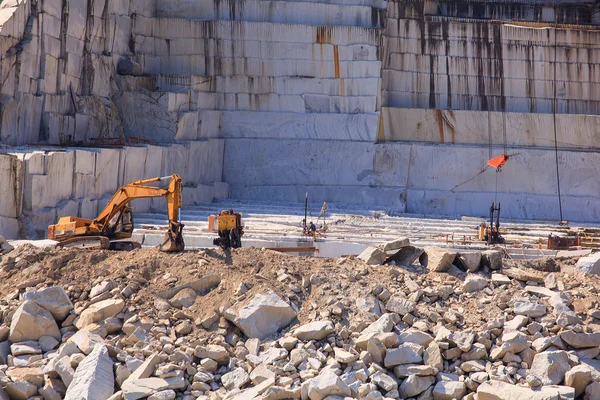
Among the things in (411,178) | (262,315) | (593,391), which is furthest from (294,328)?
(411,178)

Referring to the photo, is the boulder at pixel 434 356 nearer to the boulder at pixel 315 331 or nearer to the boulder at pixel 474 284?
the boulder at pixel 315 331

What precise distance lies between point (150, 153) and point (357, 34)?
31.1 feet

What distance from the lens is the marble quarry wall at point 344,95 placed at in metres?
31.3

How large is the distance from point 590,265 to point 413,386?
15.1 ft

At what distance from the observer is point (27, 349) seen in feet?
48.8

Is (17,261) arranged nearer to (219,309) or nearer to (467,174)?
(219,309)

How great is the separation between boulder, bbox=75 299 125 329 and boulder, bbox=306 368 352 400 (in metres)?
3.77

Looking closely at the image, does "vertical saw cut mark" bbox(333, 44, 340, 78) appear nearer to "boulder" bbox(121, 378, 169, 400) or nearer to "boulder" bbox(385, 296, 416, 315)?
"boulder" bbox(385, 296, 416, 315)

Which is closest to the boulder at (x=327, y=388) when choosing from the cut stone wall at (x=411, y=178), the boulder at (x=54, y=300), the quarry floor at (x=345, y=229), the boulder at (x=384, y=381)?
the boulder at (x=384, y=381)

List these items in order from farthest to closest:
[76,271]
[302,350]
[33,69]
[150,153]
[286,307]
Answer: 1. [150,153]
2. [33,69]
3. [76,271]
4. [286,307]
5. [302,350]

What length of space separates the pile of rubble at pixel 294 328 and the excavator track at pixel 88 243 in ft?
7.78

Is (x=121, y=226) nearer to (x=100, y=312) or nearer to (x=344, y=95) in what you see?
(x=100, y=312)

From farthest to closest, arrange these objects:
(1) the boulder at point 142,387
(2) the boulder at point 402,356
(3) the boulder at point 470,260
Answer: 1. (3) the boulder at point 470,260
2. (2) the boulder at point 402,356
3. (1) the boulder at point 142,387

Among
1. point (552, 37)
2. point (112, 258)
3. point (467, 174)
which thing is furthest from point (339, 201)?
point (112, 258)
